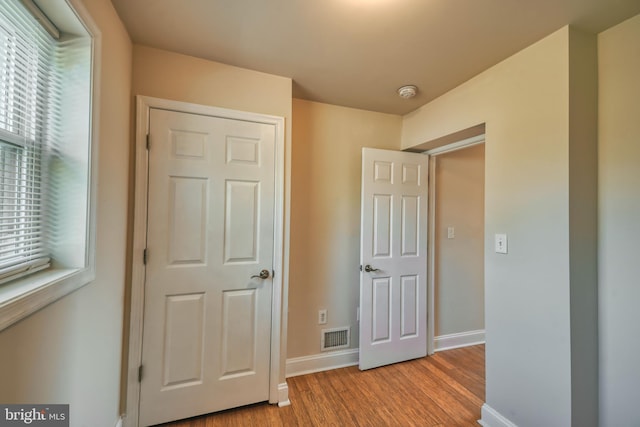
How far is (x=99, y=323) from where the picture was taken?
122 cm

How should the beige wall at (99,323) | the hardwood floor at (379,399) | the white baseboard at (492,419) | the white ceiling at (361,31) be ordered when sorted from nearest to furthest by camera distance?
the beige wall at (99,323) → the white ceiling at (361,31) → the white baseboard at (492,419) → the hardwood floor at (379,399)

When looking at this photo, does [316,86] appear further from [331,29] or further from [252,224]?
[252,224]

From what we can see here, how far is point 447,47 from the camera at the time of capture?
1539 millimetres

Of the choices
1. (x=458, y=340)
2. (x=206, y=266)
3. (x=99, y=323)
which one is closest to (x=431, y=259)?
(x=458, y=340)

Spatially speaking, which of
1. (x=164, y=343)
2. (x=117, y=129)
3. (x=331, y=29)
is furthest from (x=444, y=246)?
(x=117, y=129)

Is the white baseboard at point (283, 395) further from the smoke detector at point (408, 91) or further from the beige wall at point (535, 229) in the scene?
the smoke detector at point (408, 91)

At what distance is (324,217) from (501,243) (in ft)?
4.26

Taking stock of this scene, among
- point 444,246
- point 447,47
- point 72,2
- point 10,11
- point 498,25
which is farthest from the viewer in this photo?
point 444,246

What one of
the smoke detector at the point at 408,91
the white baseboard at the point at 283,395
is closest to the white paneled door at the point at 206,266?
the white baseboard at the point at 283,395

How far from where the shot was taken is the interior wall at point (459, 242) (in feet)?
8.77

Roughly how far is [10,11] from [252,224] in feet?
4.35

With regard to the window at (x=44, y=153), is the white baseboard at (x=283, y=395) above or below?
below

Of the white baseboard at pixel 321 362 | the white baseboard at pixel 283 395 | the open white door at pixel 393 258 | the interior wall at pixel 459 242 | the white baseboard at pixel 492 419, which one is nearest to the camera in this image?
the white baseboard at pixel 492 419

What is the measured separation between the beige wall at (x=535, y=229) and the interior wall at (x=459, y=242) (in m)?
0.93
